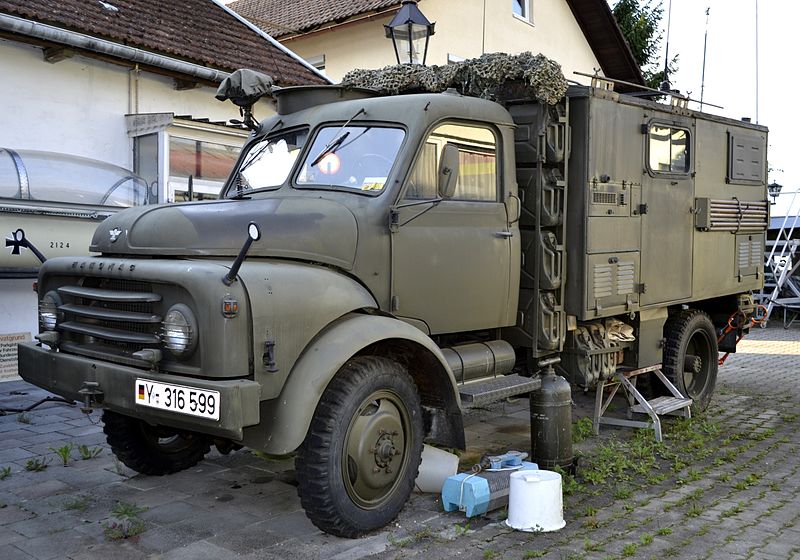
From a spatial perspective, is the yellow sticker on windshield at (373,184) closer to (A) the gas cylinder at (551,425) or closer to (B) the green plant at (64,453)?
(A) the gas cylinder at (551,425)

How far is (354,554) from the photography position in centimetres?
409

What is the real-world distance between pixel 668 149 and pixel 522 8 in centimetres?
1376

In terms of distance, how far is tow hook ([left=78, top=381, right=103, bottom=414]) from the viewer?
162 inches

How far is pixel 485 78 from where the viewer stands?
5723 mm

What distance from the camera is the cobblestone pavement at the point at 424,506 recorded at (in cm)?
417

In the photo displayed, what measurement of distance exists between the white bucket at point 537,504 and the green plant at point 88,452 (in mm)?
3104

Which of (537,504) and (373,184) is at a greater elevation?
(373,184)

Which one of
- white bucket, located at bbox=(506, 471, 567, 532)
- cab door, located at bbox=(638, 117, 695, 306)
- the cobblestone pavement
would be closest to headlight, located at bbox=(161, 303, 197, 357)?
the cobblestone pavement

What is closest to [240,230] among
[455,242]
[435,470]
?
[455,242]

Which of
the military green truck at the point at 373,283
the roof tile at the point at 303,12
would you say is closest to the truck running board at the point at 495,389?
the military green truck at the point at 373,283

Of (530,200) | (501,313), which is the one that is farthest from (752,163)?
(501,313)

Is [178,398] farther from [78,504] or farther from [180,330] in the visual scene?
[78,504]

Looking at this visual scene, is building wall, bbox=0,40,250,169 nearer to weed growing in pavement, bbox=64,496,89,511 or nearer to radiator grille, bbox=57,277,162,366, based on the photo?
radiator grille, bbox=57,277,162,366

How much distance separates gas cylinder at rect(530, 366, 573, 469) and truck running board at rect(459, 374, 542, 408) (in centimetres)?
9
